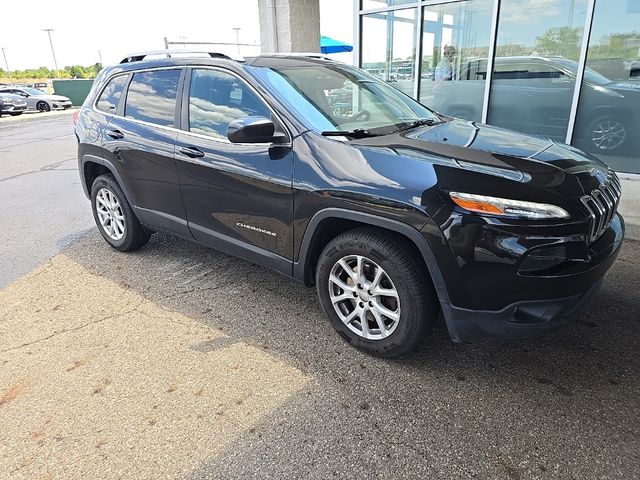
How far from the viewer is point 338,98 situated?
3512mm

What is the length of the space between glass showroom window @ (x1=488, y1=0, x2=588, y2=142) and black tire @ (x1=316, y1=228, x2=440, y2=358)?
209 inches

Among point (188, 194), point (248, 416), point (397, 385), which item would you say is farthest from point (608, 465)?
point (188, 194)

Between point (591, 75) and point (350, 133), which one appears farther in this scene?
point (591, 75)

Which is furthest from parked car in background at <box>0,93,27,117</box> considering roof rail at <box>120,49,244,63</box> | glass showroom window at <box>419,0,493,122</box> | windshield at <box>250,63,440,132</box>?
windshield at <box>250,63,440,132</box>

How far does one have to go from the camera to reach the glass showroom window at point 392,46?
26.5ft

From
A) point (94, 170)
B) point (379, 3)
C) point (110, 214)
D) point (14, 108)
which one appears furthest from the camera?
point (14, 108)

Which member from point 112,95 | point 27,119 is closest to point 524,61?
point 112,95

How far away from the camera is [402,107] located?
377 cm

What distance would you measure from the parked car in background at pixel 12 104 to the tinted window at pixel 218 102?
90.6 ft

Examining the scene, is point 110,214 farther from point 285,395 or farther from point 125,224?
point 285,395

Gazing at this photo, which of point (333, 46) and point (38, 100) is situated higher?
point (333, 46)

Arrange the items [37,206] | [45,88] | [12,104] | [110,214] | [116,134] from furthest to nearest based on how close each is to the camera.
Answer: [45,88], [12,104], [37,206], [110,214], [116,134]

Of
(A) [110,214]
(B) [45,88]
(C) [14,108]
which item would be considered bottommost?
(C) [14,108]

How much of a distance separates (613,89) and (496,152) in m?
4.82
